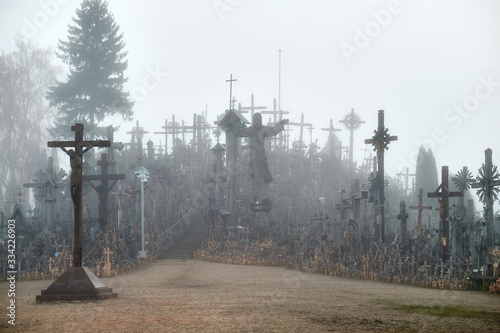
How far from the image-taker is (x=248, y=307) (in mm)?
17828

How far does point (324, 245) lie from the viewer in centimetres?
3192

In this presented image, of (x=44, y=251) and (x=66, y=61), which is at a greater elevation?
(x=66, y=61)

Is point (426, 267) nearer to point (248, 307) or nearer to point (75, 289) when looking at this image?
point (248, 307)

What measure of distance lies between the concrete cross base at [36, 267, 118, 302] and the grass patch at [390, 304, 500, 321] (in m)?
7.96

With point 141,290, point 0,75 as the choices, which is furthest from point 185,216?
point 0,75

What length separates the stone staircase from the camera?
1494 inches

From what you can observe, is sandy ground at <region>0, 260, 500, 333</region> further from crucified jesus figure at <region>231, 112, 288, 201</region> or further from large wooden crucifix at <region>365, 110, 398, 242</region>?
crucified jesus figure at <region>231, 112, 288, 201</region>

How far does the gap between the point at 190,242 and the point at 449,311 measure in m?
24.2

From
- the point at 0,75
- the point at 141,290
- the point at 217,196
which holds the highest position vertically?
the point at 0,75

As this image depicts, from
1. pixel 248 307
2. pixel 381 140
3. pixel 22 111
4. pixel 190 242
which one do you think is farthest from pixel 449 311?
pixel 22 111

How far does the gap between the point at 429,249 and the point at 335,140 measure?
3952cm

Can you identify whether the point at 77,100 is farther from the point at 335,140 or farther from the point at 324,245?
the point at 324,245

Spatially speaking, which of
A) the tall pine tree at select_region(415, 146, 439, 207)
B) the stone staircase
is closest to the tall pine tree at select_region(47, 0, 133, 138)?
the stone staircase

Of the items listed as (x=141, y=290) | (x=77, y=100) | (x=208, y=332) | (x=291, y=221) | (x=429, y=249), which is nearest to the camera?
(x=208, y=332)
